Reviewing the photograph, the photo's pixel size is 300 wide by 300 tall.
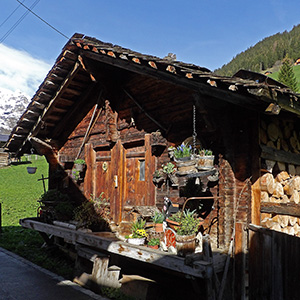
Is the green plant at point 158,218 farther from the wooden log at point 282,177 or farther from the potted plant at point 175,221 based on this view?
the wooden log at point 282,177

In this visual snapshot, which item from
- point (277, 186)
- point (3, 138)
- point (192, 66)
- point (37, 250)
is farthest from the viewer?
point (3, 138)

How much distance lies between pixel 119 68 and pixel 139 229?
12.6 feet

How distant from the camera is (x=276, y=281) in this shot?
395 centimetres

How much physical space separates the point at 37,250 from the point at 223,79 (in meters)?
7.37

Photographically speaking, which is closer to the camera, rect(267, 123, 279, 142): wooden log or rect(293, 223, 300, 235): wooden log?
rect(267, 123, 279, 142): wooden log

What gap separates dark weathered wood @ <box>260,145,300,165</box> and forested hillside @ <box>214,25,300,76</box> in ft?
202

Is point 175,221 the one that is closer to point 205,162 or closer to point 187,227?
point 187,227

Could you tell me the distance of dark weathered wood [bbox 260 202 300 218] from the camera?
15.3ft

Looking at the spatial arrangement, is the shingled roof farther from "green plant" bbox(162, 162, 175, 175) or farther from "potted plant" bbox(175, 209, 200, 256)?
"potted plant" bbox(175, 209, 200, 256)

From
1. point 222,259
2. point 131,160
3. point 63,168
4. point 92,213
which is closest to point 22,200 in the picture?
point 63,168

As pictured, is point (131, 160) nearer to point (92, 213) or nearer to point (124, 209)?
point (124, 209)

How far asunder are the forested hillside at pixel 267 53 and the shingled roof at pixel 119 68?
5982 cm

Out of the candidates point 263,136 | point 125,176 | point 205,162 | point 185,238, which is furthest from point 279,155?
point 125,176

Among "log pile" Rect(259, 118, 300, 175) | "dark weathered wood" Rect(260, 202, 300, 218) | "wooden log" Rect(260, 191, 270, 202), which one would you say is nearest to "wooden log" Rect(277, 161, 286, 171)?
"log pile" Rect(259, 118, 300, 175)
